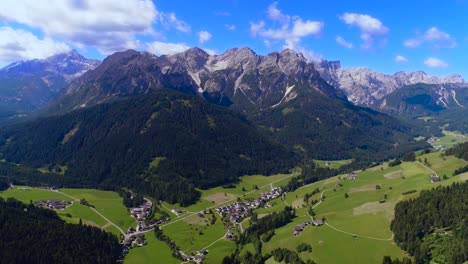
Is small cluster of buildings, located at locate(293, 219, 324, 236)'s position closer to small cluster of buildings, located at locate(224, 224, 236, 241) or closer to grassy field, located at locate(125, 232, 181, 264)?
small cluster of buildings, located at locate(224, 224, 236, 241)

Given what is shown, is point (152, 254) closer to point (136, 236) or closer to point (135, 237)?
point (135, 237)

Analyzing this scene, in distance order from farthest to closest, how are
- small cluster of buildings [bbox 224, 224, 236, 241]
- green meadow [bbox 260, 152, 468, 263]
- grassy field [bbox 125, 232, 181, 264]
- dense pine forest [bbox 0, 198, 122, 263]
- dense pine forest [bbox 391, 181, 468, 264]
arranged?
small cluster of buildings [bbox 224, 224, 236, 241] < grassy field [bbox 125, 232, 181, 264] < dense pine forest [bbox 0, 198, 122, 263] < green meadow [bbox 260, 152, 468, 263] < dense pine forest [bbox 391, 181, 468, 264]

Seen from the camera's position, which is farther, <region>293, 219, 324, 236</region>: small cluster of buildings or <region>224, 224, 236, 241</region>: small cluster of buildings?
<region>224, 224, 236, 241</region>: small cluster of buildings

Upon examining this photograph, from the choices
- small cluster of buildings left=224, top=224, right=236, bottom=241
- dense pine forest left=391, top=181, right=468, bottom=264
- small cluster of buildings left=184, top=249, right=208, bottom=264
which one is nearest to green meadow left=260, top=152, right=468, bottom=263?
dense pine forest left=391, top=181, right=468, bottom=264

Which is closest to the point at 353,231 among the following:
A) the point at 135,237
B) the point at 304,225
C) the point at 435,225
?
the point at 304,225

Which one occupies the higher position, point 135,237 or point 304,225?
point 304,225

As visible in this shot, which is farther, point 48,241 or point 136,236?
point 136,236

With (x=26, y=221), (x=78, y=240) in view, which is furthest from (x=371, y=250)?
(x=26, y=221)
